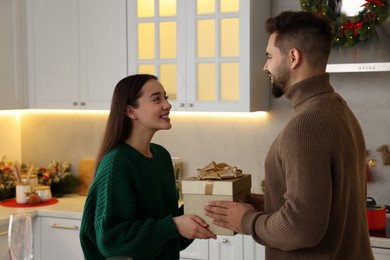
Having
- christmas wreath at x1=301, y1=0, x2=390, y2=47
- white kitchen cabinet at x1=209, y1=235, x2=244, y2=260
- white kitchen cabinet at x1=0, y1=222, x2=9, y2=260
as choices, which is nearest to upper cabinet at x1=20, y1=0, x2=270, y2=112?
christmas wreath at x1=301, y1=0, x2=390, y2=47

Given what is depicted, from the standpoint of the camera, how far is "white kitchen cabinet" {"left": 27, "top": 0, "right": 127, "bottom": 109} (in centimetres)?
389

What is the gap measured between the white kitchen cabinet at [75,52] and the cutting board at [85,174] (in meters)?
0.46

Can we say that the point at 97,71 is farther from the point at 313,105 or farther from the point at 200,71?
the point at 313,105

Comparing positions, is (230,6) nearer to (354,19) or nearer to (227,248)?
(354,19)

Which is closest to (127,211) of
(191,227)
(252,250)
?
(191,227)

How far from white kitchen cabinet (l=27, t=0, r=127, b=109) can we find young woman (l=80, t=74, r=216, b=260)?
1618 mm

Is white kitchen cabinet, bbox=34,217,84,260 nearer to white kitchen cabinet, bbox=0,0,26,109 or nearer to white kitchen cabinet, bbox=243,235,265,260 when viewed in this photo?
white kitchen cabinet, bbox=0,0,26,109

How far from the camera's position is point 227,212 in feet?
6.66

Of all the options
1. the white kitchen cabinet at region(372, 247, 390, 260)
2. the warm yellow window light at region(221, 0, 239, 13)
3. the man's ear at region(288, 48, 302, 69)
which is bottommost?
the white kitchen cabinet at region(372, 247, 390, 260)

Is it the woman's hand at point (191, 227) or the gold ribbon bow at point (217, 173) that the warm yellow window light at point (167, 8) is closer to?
the gold ribbon bow at point (217, 173)

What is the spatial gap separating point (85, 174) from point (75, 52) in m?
0.85

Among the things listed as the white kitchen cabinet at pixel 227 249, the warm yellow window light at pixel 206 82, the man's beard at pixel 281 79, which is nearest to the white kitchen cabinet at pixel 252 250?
the white kitchen cabinet at pixel 227 249

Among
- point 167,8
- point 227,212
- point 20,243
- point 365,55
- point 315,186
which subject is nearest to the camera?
point 20,243

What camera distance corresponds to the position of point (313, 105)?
184 centimetres
